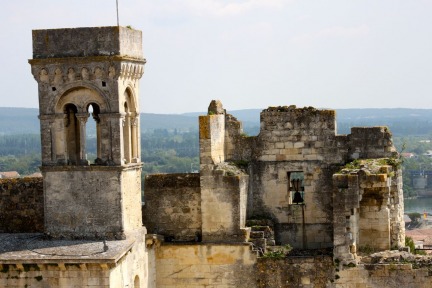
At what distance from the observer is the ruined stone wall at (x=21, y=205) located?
83.4 ft

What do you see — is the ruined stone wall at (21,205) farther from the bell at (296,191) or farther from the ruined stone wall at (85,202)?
the bell at (296,191)

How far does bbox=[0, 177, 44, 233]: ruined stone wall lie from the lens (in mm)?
25406

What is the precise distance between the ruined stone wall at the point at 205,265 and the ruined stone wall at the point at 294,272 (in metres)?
0.27

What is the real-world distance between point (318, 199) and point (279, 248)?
176 centimetres

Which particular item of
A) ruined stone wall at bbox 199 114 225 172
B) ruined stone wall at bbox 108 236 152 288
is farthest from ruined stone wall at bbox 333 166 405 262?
ruined stone wall at bbox 108 236 152 288

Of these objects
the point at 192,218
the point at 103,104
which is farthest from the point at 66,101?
the point at 192,218

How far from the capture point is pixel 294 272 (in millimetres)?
24422

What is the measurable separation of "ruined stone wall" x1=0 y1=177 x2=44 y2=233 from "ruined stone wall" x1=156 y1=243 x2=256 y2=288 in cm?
317

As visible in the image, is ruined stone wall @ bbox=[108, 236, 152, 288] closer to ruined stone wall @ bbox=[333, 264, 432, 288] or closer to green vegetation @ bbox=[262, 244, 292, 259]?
green vegetation @ bbox=[262, 244, 292, 259]

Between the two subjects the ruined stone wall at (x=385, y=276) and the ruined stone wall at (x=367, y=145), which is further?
the ruined stone wall at (x=367, y=145)

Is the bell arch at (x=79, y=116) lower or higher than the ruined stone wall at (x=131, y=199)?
higher

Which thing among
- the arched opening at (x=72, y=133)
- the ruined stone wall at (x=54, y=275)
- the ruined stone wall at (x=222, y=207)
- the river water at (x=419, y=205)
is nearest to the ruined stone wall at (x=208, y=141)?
the ruined stone wall at (x=222, y=207)

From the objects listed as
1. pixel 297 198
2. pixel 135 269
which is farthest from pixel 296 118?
pixel 135 269

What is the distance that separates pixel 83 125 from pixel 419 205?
4413 inches
